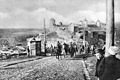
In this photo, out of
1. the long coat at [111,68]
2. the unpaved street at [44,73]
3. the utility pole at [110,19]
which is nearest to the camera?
the long coat at [111,68]

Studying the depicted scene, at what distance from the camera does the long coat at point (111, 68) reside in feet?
15.7

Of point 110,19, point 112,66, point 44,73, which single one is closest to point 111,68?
point 112,66

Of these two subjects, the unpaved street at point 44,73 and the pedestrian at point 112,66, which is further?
the unpaved street at point 44,73

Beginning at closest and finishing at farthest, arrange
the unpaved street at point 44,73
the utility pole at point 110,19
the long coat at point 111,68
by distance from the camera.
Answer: the long coat at point 111,68 → the utility pole at point 110,19 → the unpaved street at point 44,73

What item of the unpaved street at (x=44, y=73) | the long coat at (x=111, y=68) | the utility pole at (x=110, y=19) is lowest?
the unpaved street at (x=44, y=73)

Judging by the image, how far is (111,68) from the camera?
15.8ft

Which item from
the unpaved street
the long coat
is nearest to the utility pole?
the unpaved street

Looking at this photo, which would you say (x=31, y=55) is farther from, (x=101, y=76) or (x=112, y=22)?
(x=101, y=76)

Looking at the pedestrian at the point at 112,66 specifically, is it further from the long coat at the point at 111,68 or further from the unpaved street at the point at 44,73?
the unpaved street at the point at 44,73

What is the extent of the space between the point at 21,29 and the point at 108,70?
150600mm

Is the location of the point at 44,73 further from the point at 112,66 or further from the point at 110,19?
the point at 112,66

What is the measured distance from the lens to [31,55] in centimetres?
2931

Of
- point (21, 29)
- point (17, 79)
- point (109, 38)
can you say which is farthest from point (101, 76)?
point (21, 29)

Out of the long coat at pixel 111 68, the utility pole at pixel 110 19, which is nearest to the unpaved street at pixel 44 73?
the utility pole at pixel 110 19
